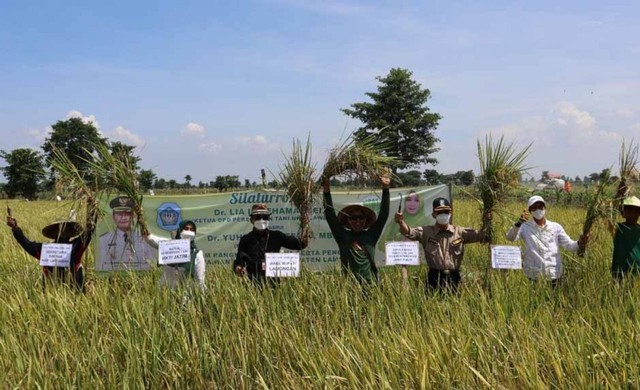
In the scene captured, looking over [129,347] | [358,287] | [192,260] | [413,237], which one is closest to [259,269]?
[192,260]

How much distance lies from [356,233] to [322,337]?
1901mm

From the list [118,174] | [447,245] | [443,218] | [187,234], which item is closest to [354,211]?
[443,218]

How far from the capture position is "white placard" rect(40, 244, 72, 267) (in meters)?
5.43

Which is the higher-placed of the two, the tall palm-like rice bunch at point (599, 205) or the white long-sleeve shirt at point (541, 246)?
the tall palm-like rice bunch at point (599, 205)

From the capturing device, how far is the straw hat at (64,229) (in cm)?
559

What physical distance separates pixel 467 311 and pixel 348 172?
2083 mm

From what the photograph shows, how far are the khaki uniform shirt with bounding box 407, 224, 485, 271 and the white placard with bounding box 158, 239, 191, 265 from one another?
7.86 ft

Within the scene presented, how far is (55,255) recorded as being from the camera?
5.46 meters

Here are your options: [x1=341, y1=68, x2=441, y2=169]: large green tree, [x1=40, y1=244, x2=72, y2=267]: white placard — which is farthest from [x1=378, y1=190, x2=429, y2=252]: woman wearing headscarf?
[x1=341, y1=68, x2=441, y2=169]: large green tree

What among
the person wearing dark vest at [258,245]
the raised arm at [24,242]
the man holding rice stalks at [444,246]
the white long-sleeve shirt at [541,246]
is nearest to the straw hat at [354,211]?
the man holding rice stalks at [444,246]

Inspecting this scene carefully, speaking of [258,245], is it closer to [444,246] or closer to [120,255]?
[444,246]

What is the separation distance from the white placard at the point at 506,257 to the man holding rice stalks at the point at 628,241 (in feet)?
2.97

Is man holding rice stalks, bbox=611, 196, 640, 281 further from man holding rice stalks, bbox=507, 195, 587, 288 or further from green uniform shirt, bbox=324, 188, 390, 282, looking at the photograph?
green uniform shirt, bbox=324, 188, 390, 282

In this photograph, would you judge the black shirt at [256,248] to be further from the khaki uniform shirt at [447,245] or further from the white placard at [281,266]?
the khaki uniform shirt at [447,245]
